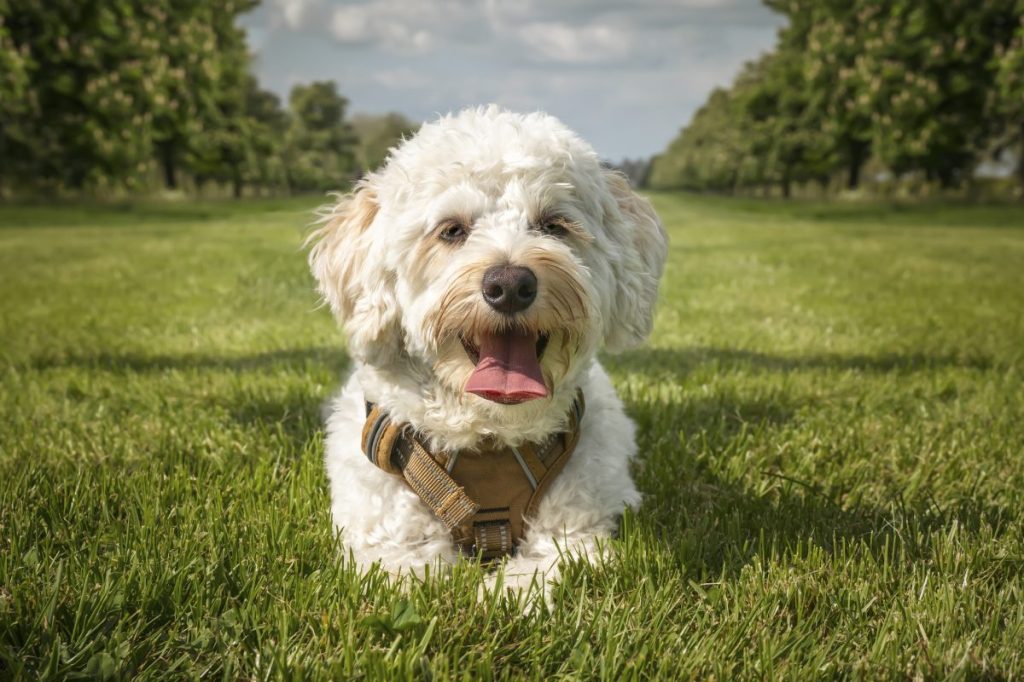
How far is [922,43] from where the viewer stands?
3262 cm

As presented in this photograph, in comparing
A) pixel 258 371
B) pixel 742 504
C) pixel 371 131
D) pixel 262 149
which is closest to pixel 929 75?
pixel 262 149

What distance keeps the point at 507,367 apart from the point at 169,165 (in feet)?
130

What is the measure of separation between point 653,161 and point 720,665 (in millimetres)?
130308

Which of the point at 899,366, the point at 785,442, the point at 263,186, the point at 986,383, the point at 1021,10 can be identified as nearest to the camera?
the point at 785,442

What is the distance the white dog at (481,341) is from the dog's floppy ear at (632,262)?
12 mm

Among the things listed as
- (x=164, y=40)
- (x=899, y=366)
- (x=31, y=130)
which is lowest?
(x=899, y=366)

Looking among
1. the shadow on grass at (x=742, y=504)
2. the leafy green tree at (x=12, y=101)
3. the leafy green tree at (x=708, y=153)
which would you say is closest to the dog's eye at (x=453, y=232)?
the shadow on grass at (x=742, y=504)

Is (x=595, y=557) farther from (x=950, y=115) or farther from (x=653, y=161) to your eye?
(x=653, y=161)

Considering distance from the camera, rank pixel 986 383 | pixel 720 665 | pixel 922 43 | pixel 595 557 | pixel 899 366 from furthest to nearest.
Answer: pixel 922 43
pixel 899 366
pixel 986 383
pixel 595 557
pixel 720 665

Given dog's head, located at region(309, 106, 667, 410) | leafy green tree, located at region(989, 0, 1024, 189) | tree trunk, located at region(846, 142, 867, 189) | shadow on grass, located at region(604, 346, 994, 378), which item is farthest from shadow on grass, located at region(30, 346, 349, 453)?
tree trunk, located at region(846, 142, 867, 189)

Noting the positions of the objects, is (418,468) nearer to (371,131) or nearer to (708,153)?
(371,131)

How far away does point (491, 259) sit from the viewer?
2594mm

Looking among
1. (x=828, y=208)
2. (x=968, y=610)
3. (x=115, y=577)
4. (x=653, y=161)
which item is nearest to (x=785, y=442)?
(x=968, y=610)

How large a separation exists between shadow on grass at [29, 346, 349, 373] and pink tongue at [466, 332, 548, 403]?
10.3ft
